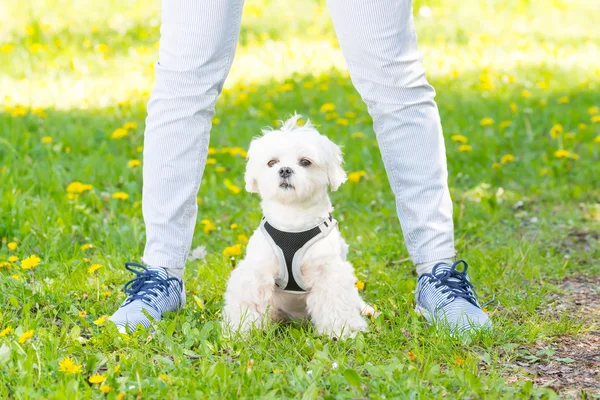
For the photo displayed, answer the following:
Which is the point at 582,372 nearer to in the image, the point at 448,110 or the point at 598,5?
the point at 448,110

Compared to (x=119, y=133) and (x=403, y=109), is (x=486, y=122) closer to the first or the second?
(x=119, y=133)

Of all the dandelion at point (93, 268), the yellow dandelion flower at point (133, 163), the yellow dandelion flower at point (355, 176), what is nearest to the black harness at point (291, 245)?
the dandelion at point (93, 268)

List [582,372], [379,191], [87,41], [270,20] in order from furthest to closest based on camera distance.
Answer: [270,20] < [87,41] < [379,191] < [582,372]

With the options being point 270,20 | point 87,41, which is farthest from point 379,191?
point 270,20

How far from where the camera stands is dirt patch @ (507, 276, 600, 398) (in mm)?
2500

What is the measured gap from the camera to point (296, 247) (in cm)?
293

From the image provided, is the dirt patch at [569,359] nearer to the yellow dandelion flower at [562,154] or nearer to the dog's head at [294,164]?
the dog's head at [294,164]

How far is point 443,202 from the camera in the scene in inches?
126

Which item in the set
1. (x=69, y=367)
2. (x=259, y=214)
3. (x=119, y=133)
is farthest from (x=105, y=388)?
(x=119, y=133)

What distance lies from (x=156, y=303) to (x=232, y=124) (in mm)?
3219

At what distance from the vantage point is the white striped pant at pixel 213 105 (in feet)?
9.75

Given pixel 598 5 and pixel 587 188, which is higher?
pixel 598 5

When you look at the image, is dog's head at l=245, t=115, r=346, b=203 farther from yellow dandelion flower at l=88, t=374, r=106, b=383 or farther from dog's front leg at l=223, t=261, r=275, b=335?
yellow dandelion flower at l=88, t=374, r=106, b=383

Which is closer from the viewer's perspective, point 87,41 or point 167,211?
point 167,211
